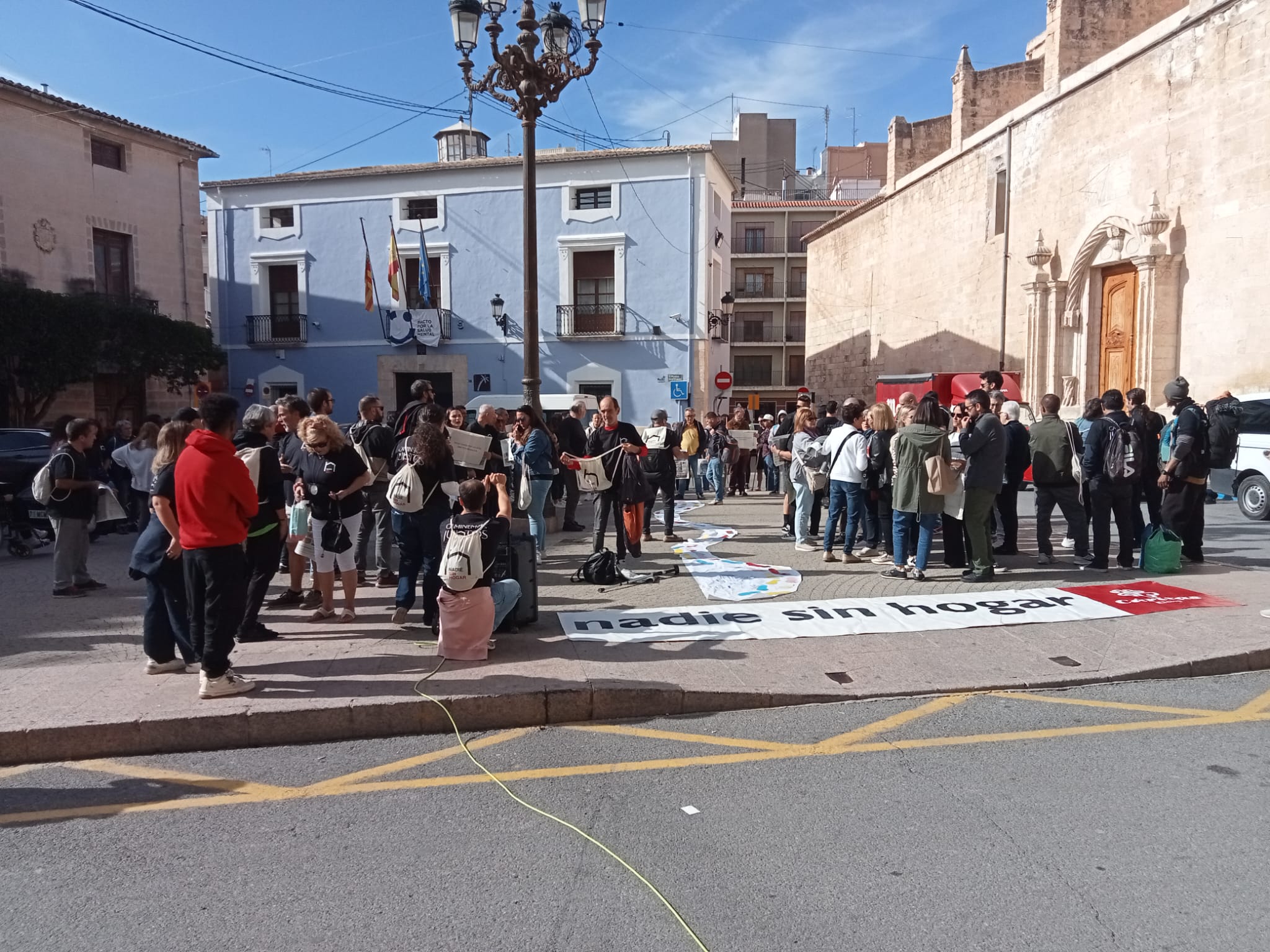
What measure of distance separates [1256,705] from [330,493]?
6067 mm

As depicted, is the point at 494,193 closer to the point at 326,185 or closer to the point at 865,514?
the point at 326,185

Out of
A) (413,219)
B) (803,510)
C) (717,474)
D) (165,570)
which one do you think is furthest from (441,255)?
(165,570)

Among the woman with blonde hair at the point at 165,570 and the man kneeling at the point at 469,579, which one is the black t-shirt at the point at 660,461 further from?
the woman with blonde hair at the point at 165,570

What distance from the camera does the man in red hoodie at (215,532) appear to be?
4691 mm

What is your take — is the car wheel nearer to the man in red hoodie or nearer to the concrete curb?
the concrete curb

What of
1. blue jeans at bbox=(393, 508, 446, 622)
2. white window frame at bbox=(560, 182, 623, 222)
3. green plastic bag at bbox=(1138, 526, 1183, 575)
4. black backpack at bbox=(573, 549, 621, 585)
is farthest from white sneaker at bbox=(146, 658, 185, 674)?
white window frame at bbox=(560, 182, 623, 222)

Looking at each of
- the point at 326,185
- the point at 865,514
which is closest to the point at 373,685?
the point at 865,514

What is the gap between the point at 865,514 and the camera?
29.6 ft

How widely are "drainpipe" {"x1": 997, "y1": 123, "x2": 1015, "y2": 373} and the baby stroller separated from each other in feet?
73.7

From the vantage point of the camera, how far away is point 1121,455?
781cm

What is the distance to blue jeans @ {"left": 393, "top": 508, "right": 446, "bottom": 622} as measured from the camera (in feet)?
20.2

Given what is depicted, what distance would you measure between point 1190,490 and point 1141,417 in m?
0.82

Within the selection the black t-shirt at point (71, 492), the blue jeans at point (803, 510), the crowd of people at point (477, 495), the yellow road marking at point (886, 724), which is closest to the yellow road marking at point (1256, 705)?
the yellow road marking at point (886, 724)

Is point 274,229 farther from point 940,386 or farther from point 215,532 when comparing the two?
point 215,532
